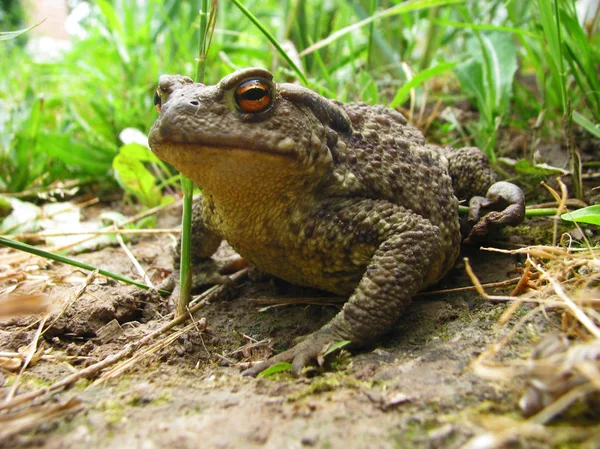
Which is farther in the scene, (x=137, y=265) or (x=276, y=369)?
(x=137, y=265)

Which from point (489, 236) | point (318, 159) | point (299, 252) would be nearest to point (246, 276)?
point (299, 252)

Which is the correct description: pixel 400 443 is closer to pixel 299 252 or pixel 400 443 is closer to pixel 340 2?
pixel 299 252

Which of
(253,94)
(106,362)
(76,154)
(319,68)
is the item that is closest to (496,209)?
(253,94)

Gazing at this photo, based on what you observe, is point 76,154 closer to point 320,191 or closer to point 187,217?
point 187,217

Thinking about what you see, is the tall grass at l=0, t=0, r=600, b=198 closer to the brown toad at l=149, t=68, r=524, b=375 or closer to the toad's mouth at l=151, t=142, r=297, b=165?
the brown toad at l=149, t=68, r=524, b=375

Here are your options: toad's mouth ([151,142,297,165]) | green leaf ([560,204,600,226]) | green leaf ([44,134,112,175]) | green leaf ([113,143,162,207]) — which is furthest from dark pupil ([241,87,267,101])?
green leaf ([44,134,112,175])

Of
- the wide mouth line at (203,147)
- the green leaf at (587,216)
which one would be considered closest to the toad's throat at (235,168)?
the wide mouth line at (203,147)

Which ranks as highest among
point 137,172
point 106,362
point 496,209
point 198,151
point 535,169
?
point 198,151
